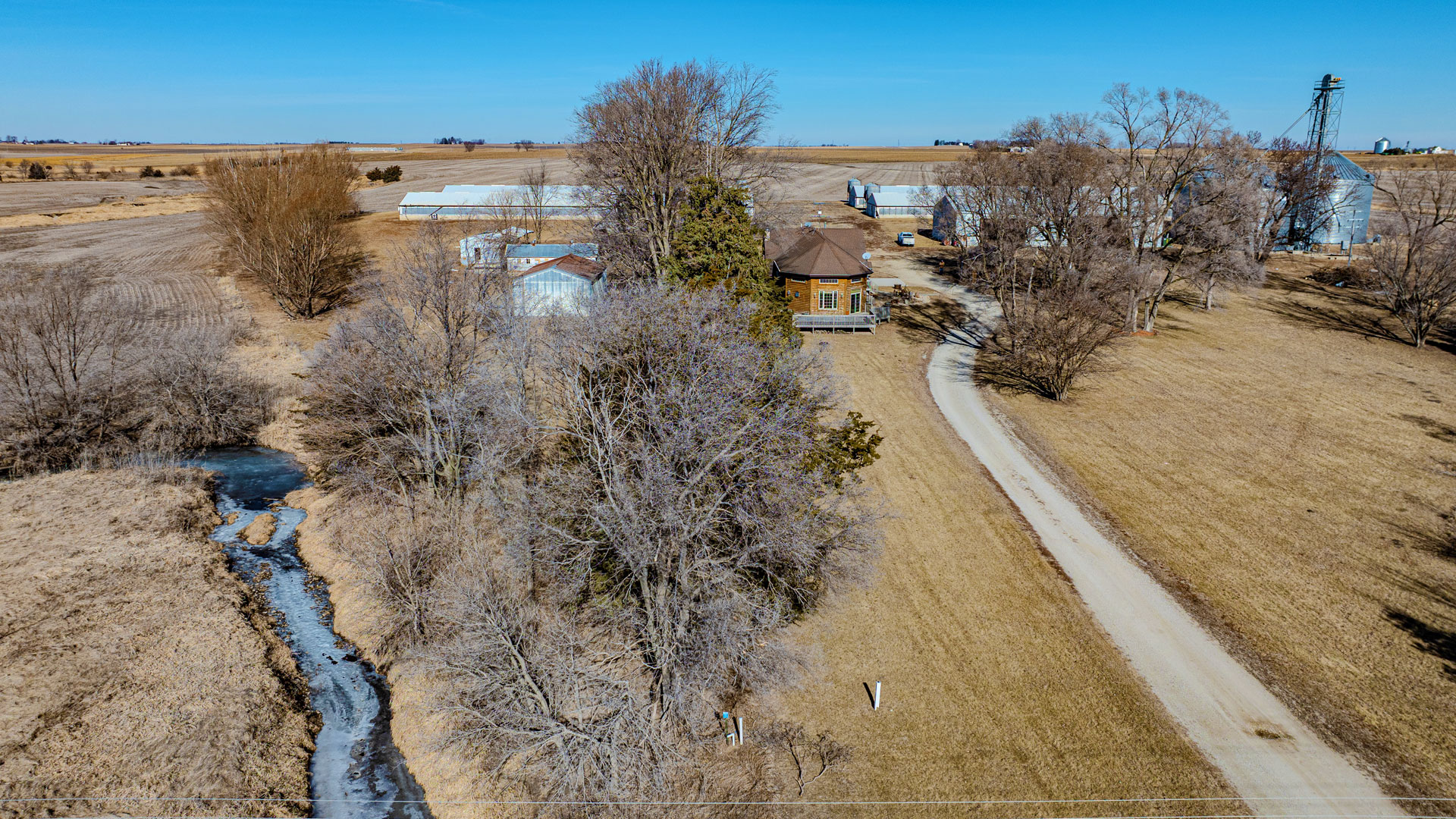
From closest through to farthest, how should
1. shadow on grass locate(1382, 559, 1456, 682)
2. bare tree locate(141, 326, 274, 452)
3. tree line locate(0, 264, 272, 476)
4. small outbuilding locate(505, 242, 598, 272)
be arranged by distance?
shadow on grass locate(1382, 559, 1456, 682) → tree line locate(0, 264, 272, 476) → bare tree locate(141, 326, 274, 452) → small outbuilding locate(505, 242, 598, 272)

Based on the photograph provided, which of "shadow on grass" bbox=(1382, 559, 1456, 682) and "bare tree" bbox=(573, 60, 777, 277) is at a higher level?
"bare tree" bbox=(573, 60, 777, 277)

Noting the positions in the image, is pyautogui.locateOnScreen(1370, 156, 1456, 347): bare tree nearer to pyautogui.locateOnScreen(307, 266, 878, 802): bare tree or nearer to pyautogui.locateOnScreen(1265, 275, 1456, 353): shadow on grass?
pyautogui.locateOnScreen(1265, 275, 1456, 353): shadow on grass

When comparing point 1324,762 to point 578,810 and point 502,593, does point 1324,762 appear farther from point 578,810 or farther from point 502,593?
point 502,593

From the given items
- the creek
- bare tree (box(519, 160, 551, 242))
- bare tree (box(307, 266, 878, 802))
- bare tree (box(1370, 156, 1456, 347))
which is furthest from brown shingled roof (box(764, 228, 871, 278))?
bare tree (box(1370, 156, 1456, 347))

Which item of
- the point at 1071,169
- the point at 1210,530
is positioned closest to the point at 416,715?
the point at 1210,530

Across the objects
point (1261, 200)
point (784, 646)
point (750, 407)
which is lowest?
point (784, 646)

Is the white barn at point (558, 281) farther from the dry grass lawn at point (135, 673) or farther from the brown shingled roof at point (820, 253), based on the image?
the dry grass lawn at point (135, 673)
